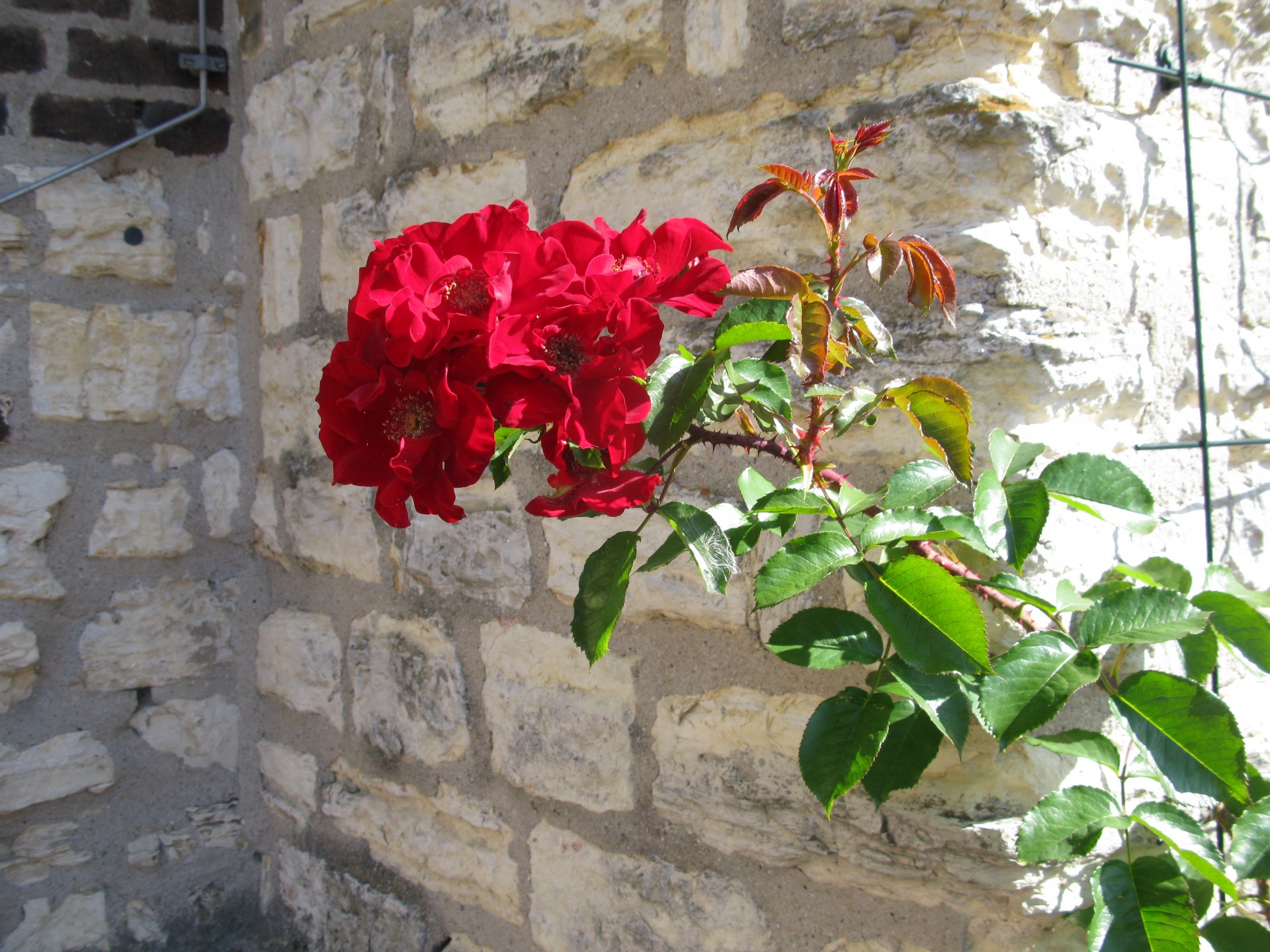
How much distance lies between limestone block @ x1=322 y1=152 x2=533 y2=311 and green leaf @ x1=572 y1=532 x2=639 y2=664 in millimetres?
730

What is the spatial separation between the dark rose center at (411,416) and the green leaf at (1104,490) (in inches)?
23.0

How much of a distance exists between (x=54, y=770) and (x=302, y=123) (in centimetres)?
124

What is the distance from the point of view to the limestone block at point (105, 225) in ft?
5.40

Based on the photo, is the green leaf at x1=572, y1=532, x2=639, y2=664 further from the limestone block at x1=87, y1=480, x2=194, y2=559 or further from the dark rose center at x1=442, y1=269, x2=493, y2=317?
the limestone block at x1=87, y1=480, x2=194, y2=559

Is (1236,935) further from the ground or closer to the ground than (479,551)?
closer to the ground

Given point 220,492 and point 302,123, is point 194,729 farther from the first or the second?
point 302,123

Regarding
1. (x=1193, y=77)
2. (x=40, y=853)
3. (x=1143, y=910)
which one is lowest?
(x=40, y=853)

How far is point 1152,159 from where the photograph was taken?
110 centimetres

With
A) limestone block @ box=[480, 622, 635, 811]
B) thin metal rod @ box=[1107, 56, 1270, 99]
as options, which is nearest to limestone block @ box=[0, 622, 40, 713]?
limestone block @ box=[480, 622, 635, 811]

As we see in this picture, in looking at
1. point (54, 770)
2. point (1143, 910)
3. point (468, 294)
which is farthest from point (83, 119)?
point (1143, 910)

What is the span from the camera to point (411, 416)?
2.10ft

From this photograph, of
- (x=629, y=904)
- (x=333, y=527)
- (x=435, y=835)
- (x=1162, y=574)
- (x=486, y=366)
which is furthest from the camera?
(x=333, y=527)

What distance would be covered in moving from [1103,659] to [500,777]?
85 centimetres

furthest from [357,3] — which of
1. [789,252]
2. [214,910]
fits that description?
[214,910]
